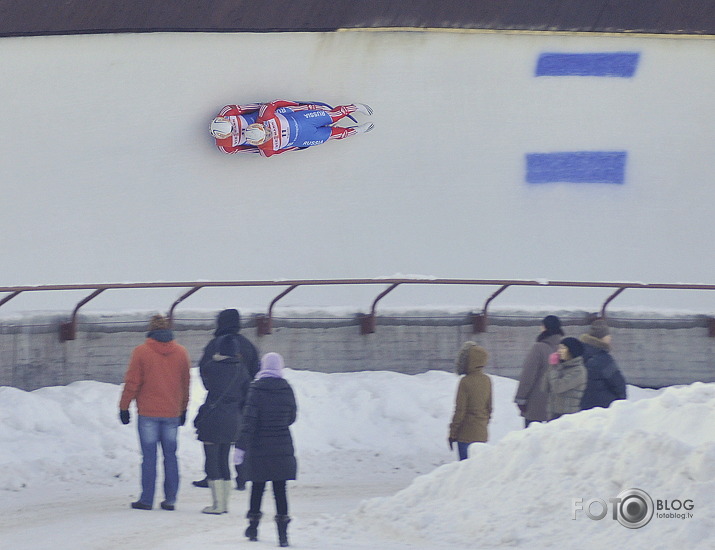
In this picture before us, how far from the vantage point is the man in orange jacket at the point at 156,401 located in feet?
27.9

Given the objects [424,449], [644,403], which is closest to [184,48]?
[424,449]

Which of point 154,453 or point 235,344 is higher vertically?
point 235,344

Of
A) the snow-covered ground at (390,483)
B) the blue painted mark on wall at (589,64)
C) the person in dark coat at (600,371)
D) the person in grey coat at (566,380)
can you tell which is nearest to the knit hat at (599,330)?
the person in dark coat at (600,371)

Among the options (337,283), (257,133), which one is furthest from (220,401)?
(257,133)

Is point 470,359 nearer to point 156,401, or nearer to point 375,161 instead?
point 156,401

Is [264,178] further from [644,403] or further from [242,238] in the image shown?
[644,403]

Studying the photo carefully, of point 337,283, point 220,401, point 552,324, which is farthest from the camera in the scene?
point 337,283

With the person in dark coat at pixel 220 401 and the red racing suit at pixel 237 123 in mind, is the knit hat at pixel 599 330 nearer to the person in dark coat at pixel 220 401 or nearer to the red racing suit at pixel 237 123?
the person in dark coat at pixel 220 401

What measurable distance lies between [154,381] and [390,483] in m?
1.94

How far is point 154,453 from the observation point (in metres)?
8.55

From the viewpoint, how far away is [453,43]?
12555 millimetres

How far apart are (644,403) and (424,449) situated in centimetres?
286

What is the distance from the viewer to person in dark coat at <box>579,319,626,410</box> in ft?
28.6

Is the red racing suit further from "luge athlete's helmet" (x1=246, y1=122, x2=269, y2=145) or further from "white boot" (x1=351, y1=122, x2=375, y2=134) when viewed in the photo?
"white boot" (x1=351, y1=122, x2=375, y2=134)
